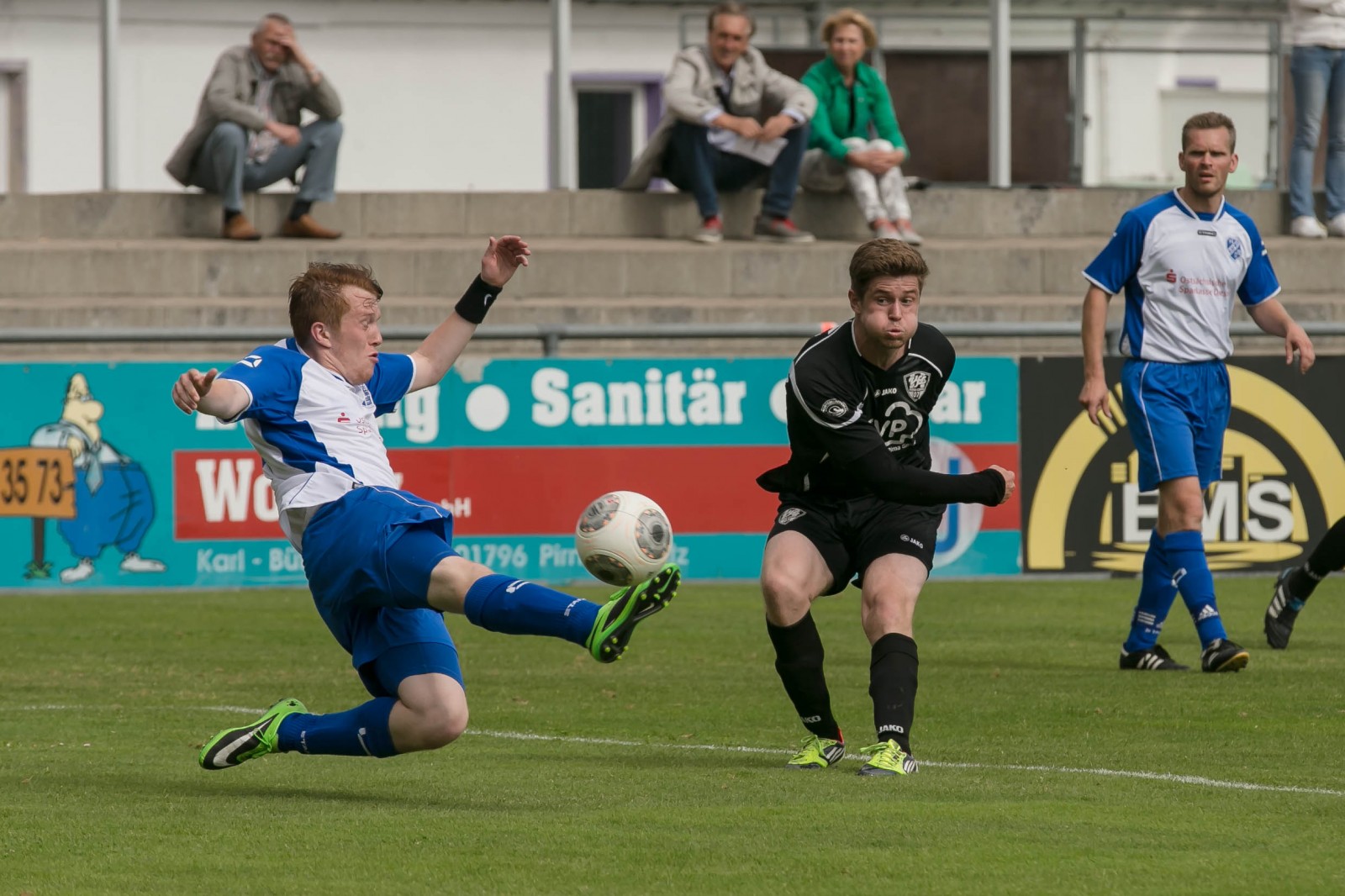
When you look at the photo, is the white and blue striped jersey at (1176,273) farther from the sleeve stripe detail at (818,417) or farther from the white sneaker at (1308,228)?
the white sneaker at (1308,228)

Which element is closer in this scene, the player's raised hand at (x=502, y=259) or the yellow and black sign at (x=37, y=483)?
the player's raised hand at (x=502, y=259)

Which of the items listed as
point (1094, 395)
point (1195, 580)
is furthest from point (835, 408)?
point (1195, 580)

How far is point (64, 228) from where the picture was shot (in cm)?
1753

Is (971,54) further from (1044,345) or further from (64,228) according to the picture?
(64,228)

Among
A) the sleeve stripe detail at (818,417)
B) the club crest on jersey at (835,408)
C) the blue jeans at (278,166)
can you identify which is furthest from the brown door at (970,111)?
the club crest on jersey at (835,408)

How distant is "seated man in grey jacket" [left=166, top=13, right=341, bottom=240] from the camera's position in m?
16.1

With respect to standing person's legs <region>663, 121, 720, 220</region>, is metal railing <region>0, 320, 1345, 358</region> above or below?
below

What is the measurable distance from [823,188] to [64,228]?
246 inches

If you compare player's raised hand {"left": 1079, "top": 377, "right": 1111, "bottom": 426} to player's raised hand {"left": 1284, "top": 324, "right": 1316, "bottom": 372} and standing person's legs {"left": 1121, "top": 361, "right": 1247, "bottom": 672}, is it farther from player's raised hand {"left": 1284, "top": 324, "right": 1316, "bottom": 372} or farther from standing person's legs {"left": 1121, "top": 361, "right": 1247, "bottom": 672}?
player's raised hand {"left": 1284, "top": 324, "right": 1316, "bottom": 372}

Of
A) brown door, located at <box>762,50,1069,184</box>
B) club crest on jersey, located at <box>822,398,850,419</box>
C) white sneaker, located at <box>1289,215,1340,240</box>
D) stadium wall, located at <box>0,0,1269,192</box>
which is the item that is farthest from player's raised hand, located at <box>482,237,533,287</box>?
stadium wall, located at <box>0,0,1269,192</box>

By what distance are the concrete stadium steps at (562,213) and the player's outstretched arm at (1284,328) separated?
790 cm

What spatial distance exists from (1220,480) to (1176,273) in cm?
412

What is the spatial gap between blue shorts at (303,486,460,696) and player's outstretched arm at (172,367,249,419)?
16.4 inches

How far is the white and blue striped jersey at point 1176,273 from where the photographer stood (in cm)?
937
